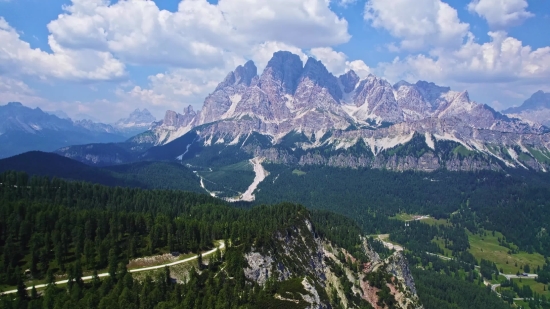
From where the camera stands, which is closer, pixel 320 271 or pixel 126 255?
pixel 126 255

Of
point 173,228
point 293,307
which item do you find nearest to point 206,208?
point 173,228

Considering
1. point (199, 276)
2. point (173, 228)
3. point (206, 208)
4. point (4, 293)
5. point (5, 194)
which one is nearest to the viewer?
point (4, 293)

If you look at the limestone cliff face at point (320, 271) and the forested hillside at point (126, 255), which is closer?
the forested hillside at point (126, 255)

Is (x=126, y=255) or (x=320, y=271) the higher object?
(x=126, y=255)

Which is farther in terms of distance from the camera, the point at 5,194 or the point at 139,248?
the point at 5,194

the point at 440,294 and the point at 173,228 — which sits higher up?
the point at 173,228

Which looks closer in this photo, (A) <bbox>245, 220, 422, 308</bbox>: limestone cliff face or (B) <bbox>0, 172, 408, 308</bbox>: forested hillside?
(B) <bbox>0, 172, 408, 308</bbox>: forested hillside

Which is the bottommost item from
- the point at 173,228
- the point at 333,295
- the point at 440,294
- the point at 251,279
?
the point at 440,294

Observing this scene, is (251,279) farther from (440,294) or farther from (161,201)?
(440,294)
